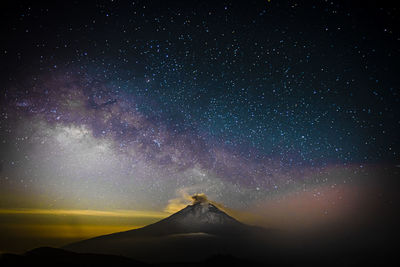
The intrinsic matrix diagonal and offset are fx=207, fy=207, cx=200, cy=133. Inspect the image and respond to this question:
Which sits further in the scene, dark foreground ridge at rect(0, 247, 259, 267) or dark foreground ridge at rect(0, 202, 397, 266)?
dark foreground ridge at rect(0, 202, 397, 266)

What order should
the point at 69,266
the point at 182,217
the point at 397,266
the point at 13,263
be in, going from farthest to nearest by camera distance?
the point at 182,217, the point at 397,266, the point at 69,266, the point at 13,263

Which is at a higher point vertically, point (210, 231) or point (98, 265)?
point (98, 265)

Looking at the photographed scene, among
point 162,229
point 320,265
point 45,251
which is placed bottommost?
point 162,229

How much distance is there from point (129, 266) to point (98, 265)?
3317mm

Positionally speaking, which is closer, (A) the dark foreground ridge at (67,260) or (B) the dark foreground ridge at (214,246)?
(A) the dark foreground ridge at (67,260)

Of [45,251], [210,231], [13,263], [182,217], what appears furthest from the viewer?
[182,217]

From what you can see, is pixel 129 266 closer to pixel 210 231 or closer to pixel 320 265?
pixel 320 265

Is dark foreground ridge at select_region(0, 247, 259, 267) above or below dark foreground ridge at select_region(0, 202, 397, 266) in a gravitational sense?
above

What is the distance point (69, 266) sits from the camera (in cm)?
2080

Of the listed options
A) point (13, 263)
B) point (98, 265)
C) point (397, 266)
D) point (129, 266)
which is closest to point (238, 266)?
point (129, 266)

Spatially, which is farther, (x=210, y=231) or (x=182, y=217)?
(x=182, y=217)

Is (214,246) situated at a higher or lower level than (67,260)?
lower

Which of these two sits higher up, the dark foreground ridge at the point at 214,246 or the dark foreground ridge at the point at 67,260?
the dark foreground ridge at the point at 67,260

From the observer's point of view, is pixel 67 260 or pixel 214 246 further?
pixel 214 246
